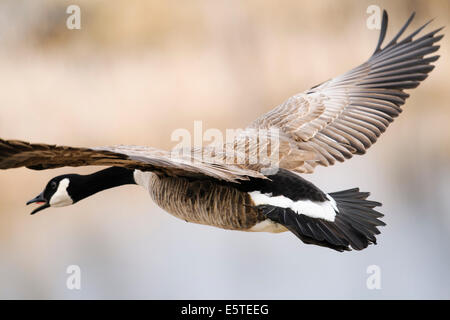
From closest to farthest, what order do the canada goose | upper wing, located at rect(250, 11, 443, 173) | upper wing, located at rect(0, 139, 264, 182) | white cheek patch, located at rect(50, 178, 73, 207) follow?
1. upper wing, located at rect(0, 139, 264, 182)
2. the canada goose
3. white cheek patch, located at rect(50, 178, 73, 207)
4. upper wing, located at rect(250, 11, 443, 173)

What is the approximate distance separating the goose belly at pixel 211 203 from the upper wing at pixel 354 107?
43 cm

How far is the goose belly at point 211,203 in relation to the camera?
281 cm

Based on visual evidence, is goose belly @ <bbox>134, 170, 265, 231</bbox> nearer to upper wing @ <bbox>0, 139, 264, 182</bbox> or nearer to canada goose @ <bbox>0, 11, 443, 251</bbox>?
canada goose @ <bbox>0, 11, 443, 251</bbox>

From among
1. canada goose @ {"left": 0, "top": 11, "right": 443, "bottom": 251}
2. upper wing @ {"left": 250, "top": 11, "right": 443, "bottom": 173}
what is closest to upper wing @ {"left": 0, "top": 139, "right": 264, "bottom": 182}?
canada goose @ {"left": 0, "top": 11, "right": 443, "bottom": 251}

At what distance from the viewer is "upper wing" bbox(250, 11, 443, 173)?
10.9ft

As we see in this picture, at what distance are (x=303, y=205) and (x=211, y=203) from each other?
369 mm

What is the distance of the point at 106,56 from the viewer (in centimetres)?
608

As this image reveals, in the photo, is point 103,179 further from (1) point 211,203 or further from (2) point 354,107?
(2) point 354,107

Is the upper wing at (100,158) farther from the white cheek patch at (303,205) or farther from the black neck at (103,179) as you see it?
the black neck at (103,179)

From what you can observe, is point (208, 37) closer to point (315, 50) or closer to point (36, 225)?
point (315, 50)

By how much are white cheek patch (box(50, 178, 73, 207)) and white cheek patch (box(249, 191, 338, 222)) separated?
0.86m

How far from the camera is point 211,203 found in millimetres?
2826

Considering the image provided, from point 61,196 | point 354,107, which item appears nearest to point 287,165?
point 354,107

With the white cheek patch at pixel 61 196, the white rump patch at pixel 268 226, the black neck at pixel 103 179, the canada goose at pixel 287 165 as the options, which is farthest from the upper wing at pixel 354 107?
the white cheek patch at pixel 61 196
